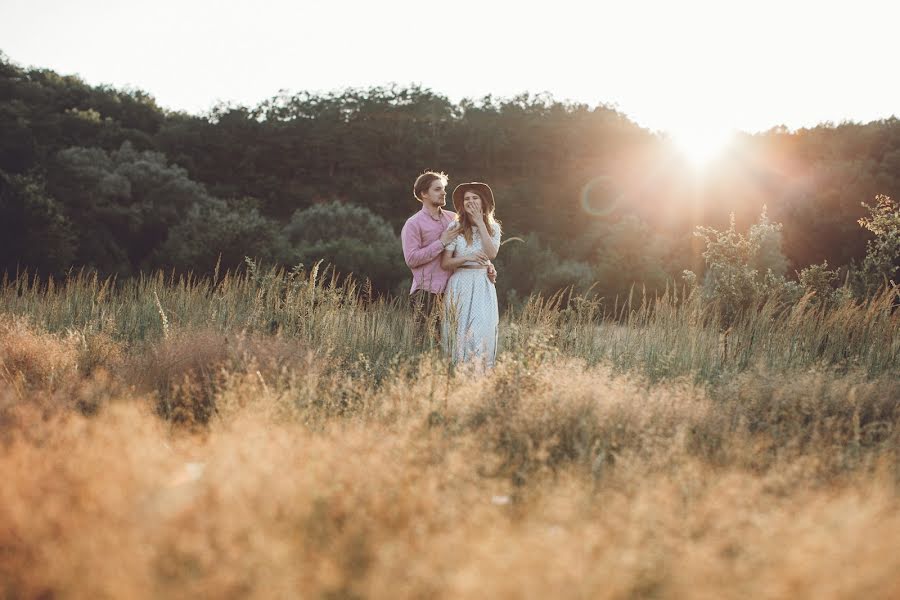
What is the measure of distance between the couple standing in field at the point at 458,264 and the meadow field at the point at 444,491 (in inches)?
42.1

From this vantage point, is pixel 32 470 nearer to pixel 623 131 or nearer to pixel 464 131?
pixel 464 131

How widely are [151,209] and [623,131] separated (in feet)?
67.7

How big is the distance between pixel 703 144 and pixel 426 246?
A: 24.7 meters

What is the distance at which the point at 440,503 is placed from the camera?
101 inches

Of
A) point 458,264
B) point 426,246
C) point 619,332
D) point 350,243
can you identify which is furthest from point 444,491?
point 350,243

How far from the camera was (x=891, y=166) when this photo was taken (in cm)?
2261

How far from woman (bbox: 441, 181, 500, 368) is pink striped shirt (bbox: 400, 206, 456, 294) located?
0.12m

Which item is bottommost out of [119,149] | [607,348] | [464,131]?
[607,348]

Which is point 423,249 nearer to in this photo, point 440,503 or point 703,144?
point 440,503

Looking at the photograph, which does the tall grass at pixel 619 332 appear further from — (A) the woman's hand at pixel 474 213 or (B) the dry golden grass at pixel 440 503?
(B) the dry golden grass at pixel 440 503

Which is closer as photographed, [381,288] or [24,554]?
[24,554]

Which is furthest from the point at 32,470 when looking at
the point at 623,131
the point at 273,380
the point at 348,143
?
the point at 623,131

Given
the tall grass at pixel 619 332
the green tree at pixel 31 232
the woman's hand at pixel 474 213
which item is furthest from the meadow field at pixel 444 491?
the green tree at pixel 31 232

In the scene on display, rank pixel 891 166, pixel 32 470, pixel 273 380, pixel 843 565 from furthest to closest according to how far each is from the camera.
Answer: pixel 891 166, pixel 273 380, pixel 32 470, pixel 843 565
